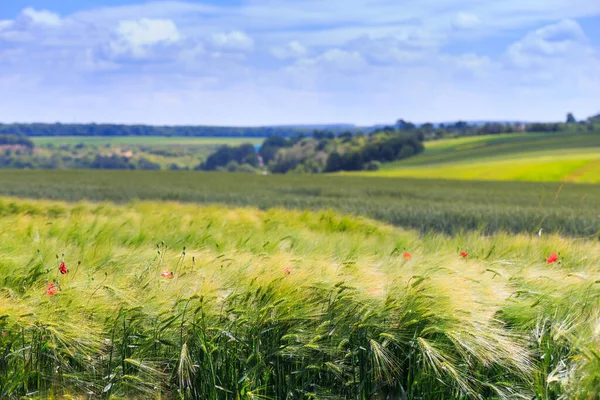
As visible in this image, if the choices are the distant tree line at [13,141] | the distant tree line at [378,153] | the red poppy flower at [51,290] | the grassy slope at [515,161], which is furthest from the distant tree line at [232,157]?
the red poppy flower at [51,290]

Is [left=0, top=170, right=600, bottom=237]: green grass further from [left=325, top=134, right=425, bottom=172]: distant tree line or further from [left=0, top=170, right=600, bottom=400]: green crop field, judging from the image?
[left=325, top=134, right=425, bottom=172]: distant tree line

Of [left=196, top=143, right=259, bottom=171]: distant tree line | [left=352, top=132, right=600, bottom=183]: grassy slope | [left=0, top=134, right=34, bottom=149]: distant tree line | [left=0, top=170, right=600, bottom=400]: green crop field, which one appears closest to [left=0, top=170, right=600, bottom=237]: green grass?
[left=0, top=170, right=600, bottom=400]: green crop field

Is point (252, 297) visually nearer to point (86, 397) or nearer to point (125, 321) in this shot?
point (125, 321)

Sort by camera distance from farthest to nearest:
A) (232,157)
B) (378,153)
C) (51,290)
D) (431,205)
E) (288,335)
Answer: (232,157)
(378,153)
(431,205)
(51,290)
(288,335)

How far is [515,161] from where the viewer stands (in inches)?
2660

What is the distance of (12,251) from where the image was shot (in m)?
4.62

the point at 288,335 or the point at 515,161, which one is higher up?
the point at 288,335

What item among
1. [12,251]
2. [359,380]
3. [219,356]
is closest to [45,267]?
Answer: [12,251]

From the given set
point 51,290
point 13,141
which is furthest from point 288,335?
point 13,141

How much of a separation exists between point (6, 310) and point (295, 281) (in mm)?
1800

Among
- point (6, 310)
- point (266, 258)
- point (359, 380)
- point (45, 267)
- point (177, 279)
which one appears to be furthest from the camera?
point (266, 258)

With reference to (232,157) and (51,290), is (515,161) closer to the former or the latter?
(51,290)

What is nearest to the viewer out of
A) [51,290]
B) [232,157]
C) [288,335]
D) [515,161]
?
[288,335]

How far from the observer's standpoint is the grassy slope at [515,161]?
55906 millimetres
